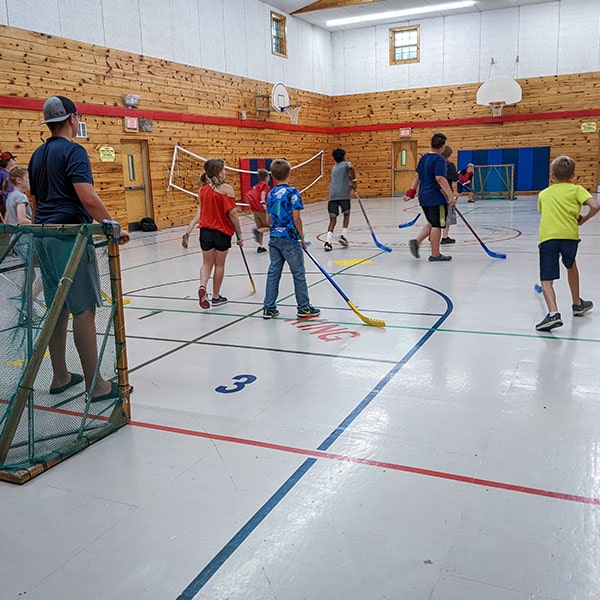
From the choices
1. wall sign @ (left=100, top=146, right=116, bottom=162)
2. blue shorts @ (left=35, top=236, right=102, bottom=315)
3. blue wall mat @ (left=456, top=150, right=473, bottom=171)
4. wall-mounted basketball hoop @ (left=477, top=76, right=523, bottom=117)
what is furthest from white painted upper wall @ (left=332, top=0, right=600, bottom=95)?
blue shorts @ (left=35, top=236, right=102, bottom=315)

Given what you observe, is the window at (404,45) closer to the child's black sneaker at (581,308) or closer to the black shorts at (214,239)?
the black shorts at (214,239)

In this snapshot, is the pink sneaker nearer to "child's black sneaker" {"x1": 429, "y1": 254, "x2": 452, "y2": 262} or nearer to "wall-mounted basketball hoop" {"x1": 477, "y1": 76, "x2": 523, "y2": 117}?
"child's black sneaker" {"x1": 429, "y1": 254, "x2": 452, "y2": 262}

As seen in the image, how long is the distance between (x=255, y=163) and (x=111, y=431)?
16.6 m

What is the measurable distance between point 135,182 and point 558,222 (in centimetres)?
1190

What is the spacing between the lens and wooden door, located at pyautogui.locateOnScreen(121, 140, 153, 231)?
48.3 feet

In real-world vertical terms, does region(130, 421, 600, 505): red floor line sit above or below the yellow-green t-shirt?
below

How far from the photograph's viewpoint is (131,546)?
2410mm

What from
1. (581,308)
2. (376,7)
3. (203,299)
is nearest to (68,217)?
(203,299)

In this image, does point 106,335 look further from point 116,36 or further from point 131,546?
point 116,36

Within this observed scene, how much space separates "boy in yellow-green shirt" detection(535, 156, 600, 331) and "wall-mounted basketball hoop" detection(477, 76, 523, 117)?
671 inches

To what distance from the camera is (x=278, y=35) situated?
20922mm

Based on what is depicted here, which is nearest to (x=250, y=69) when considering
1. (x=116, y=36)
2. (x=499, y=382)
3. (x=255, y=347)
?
(x=116, y=36)

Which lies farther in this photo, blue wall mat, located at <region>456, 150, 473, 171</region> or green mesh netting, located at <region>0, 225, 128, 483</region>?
blue wall mat, located at <region>456, 150, 473, 171</region>

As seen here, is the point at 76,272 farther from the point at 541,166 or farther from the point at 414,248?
the point at 541,166
